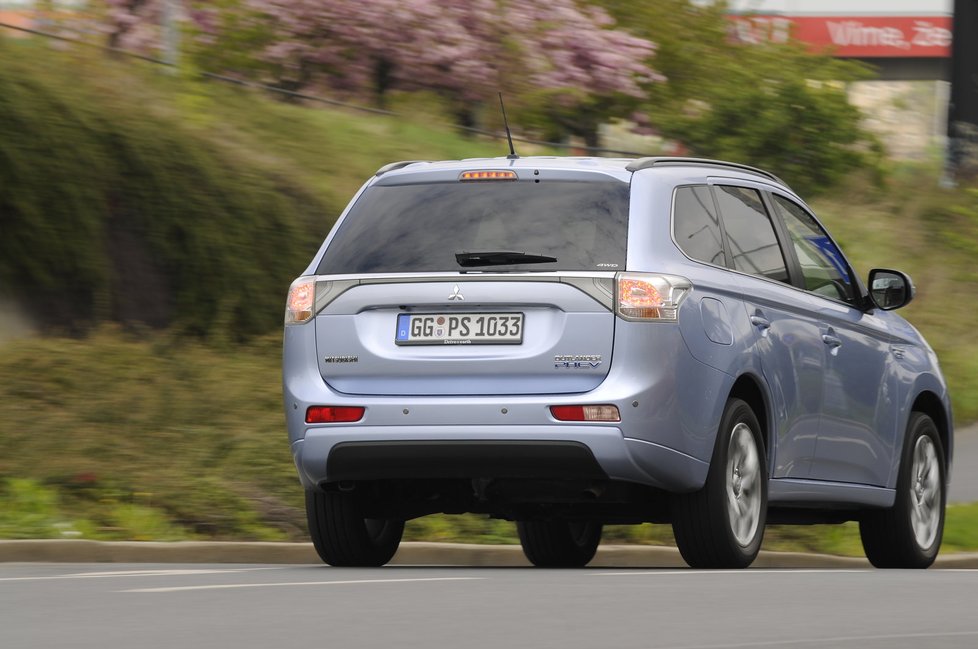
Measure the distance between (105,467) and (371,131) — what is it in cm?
1092

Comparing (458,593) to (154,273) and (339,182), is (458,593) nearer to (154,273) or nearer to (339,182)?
(154,273)

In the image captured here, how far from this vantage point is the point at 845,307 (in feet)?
33.9

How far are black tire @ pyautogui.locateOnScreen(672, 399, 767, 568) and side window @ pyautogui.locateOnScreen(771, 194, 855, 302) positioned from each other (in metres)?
1.25

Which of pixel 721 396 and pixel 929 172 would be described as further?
pixel 929 172

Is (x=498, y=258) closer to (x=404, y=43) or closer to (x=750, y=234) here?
(x=750, y=234)

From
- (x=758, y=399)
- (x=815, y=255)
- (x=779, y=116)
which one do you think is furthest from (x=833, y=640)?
(x=779, y=116)

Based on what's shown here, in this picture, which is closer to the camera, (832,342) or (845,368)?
(832,342)

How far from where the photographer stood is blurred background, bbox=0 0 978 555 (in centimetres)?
1262

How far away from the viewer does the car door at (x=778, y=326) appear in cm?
920

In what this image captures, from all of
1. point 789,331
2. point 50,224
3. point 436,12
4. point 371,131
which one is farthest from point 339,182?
point 789,331

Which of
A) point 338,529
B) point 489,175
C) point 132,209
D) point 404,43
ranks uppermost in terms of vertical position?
point 489,175

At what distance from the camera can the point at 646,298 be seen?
8.36 metres

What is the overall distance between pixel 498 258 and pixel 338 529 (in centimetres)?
163

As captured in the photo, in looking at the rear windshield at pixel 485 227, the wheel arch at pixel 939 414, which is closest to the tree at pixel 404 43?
the wheel arch at pixel 939 414
